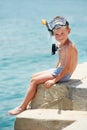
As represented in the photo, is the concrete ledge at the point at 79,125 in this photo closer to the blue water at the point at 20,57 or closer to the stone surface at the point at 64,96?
the stone surface at the point at 64,96

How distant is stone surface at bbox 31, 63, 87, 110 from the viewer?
535cm

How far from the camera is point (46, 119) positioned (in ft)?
16.7

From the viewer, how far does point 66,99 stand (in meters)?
5.45

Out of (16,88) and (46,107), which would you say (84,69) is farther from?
(16,88)

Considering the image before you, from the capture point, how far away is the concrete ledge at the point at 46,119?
5023 mm

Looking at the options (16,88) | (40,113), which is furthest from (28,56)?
(40,113)

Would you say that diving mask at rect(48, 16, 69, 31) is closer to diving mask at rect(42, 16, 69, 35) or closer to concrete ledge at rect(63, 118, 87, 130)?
diving mask at rect(42, 16, 69, 35)

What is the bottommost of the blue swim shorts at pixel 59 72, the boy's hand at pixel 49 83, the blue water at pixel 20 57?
the blue water at pixel 20 57

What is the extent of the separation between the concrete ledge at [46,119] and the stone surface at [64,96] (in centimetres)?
14

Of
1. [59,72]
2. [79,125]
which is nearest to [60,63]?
[59,72]

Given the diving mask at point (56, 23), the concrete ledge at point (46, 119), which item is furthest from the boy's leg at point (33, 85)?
the diving mask at point (56, 23)

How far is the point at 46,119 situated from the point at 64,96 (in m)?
0.48

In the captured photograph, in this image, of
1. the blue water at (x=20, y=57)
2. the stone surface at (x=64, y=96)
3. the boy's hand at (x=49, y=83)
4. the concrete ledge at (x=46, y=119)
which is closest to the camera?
the concrete ledge at (x=46, y=119)

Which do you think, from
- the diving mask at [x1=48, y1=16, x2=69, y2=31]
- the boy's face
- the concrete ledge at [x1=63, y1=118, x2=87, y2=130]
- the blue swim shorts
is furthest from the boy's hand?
the concrete ledge at [x1=63, y1=118, x2=87, y2=130]
